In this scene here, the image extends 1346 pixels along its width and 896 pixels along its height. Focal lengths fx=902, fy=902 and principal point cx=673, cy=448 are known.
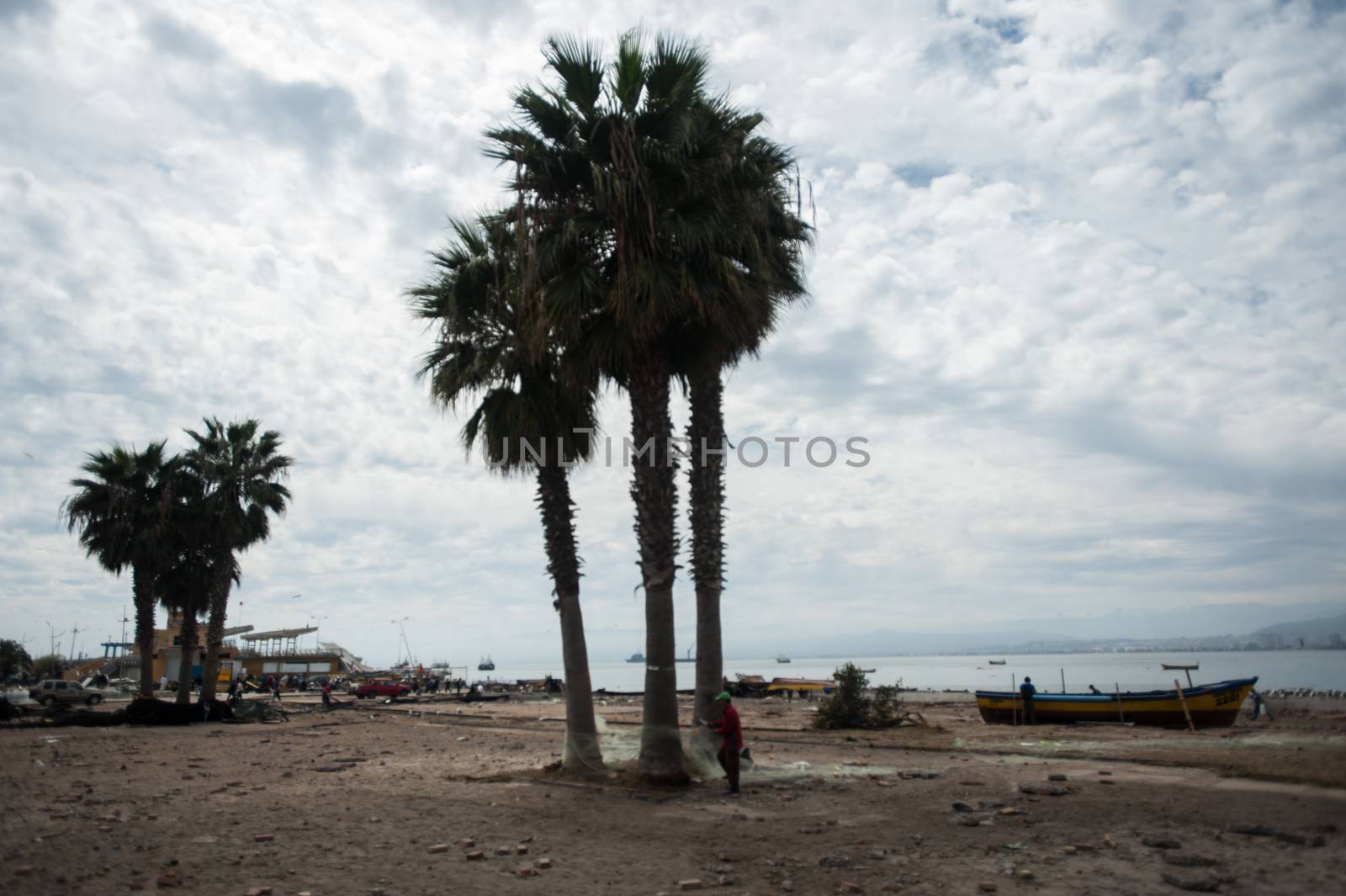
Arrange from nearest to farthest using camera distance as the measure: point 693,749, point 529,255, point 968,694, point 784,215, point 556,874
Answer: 1. point 556,874
2. point 529,255
3. point 693,749
4. point 784,215
5. point 968,694

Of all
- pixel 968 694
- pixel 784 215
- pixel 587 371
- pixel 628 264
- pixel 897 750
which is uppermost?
pixel 784 215

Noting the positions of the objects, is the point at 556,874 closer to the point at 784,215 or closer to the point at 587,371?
the point at 587,371

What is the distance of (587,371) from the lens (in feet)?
43.9

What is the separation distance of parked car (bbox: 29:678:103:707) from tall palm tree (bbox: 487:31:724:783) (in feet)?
133

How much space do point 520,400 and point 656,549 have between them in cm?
339

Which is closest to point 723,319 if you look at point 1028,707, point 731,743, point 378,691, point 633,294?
point 633,294

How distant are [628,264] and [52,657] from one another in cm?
13513

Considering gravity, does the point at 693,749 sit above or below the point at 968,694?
above

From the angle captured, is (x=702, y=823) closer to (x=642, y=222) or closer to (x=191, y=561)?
(x=642, y=222)

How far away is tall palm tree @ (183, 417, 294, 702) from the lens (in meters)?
32.8

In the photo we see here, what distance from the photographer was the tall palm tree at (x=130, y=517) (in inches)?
1267

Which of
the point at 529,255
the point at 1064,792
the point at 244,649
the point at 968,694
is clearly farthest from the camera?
the point at 244,649

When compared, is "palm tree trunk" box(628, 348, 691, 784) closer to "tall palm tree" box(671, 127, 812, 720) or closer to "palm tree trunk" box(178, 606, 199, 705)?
"tall palm tree" box(671, 127, 812, 720)

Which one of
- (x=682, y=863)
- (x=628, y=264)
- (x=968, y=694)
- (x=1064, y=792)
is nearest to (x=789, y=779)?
(x=1064, y=792)
